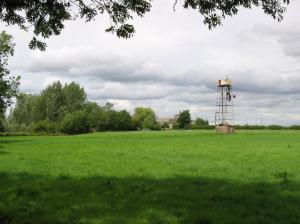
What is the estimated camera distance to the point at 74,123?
471 ft

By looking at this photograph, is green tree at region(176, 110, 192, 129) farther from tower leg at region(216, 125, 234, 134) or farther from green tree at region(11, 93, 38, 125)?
tower leg at region(216, 125, 234, 134)

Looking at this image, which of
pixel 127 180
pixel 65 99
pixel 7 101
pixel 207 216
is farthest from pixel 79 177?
pixel 65 99

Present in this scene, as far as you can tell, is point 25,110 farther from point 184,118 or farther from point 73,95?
point 184,118

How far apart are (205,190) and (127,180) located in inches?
159

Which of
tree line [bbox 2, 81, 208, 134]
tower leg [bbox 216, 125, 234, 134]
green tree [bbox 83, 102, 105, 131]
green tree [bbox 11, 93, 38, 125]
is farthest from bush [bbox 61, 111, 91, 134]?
tower leg [bbox 216, 125, 234, 134]

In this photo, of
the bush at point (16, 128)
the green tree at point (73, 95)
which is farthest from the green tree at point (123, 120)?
the bush at point (16, 128)

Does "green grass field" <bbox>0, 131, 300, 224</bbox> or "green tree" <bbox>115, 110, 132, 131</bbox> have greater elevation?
"green tree" <bbox>115, 110, 132, 131</bbox>

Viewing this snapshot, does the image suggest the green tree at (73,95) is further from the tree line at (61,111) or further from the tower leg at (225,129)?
the tower leg at (225,129)

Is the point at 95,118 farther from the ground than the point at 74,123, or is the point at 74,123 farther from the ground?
the point at 95,118

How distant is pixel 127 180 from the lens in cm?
2039

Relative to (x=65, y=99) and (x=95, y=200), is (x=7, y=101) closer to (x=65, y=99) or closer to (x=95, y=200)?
(x=95, y=200)

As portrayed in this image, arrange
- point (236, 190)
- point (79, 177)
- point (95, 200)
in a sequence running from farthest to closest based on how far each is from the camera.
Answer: point (79, 177)
point (236, 190)
point (95, 200)

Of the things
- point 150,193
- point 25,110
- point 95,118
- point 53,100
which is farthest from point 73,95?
point 150,193

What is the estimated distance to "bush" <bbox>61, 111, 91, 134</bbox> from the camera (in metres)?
143
